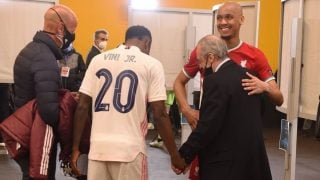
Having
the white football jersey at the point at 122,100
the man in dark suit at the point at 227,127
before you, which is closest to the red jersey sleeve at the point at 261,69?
the man in dark suit at the point at 227,127

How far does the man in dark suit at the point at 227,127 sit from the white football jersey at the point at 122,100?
28cm

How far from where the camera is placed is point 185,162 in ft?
8.13

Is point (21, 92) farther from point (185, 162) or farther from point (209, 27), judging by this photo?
point (209, 27)

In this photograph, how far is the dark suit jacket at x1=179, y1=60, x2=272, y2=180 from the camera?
2256 millimetres

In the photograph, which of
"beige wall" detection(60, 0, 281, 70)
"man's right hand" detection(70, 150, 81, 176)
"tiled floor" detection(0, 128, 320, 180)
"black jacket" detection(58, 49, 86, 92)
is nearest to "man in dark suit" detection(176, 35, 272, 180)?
"man's right hand" detection(70, 150, 81, 176)

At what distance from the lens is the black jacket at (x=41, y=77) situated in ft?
8.18

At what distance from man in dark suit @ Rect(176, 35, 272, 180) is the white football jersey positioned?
0.28m

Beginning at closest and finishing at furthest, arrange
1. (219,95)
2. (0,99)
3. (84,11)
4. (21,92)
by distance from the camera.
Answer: (219,95) → (21,92) → (0,99) → (84,11)

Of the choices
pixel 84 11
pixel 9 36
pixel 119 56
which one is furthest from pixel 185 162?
pixel 84 11

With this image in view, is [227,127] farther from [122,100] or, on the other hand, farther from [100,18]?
[100,18]

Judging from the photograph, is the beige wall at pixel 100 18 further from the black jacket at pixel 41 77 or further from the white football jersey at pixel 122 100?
the white football jersey at pixel 122 100

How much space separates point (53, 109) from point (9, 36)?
3.09m

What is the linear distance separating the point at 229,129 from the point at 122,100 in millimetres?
557

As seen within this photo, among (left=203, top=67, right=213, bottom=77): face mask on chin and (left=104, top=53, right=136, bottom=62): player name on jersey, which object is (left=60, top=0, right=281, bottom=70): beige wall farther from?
→ (left=203, top=67, right=213, bottom=77): face mask on chin
